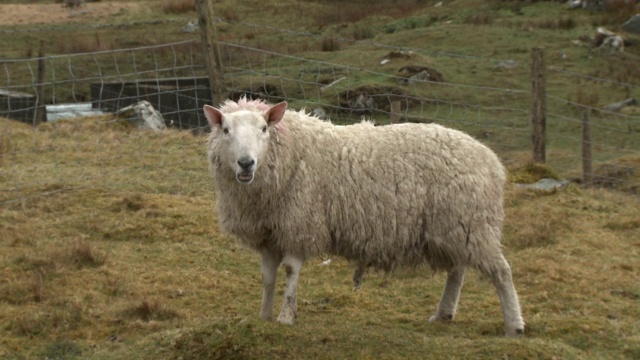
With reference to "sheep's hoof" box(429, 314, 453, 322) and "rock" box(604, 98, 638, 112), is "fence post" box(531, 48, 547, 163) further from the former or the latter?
"sheep's hoof" box(429, 314, 453, 322)

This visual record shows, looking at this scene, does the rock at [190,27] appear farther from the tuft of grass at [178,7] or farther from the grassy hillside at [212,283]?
the grassy hillside at [212,283]

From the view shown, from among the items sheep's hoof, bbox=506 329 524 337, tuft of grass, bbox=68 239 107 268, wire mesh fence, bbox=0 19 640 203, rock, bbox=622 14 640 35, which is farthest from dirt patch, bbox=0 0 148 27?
sheep's hoof, bbox=506 329 524 337

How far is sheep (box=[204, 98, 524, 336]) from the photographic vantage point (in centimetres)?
734

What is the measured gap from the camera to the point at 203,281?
30.0 feet

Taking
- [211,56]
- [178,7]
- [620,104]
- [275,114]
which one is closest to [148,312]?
[275,114]

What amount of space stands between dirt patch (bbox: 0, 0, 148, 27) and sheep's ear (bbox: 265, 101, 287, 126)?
23077 millimetres

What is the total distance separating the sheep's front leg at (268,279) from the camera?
24.7 ft

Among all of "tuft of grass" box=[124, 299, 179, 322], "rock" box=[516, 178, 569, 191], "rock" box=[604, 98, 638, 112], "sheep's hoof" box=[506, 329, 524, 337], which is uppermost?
"tuft of grass" box=[124, 299, 179, 322]

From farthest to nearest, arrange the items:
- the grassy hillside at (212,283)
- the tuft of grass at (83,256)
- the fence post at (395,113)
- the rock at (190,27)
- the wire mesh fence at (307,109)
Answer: the rock at (190,27), the fence post at (395,113), the wire mesh fence at (307,109), the tuft of grass at (83,256), the grassy hillside at (212,283)

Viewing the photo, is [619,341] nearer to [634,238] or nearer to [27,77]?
[634,238]

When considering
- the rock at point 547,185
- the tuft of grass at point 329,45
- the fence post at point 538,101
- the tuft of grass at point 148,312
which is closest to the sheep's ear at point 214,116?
the tuft of grass at point 148,312

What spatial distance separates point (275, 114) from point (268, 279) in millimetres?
1347

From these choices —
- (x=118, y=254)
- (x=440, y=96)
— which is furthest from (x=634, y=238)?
(x=440, y=96)

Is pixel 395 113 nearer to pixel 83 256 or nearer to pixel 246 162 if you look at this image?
pixel 83 256
